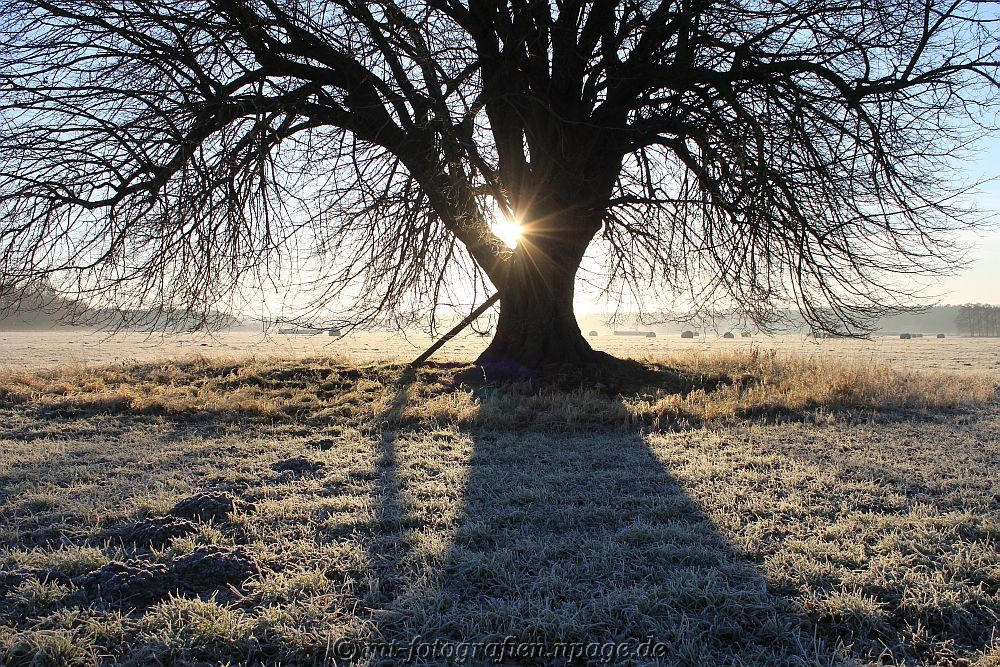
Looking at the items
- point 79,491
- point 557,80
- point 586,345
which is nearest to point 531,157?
point 557,80

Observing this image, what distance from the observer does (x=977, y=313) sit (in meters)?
67.6

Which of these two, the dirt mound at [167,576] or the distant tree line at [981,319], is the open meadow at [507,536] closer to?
the dirt mound at [167,576]

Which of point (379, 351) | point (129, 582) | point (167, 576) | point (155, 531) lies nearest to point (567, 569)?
point (167, 576)

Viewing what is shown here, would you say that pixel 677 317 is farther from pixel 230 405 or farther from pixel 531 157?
pixel 230 405

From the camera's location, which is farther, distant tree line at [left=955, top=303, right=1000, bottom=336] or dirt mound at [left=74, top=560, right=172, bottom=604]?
distant tree line at [left=955, top=303, right=1000, bottom=336]

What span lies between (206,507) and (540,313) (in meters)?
7.91

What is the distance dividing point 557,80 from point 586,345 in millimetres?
4898

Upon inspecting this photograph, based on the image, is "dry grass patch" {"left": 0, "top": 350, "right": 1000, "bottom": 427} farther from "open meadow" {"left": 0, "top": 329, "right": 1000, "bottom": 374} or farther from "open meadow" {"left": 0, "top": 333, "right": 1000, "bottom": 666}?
"open meadow" {"left": 0, "top": 329, "right": 1000, "bottom": 374}

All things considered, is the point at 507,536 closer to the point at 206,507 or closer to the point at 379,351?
the point at 206,507

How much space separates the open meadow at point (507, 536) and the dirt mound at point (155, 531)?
1cm

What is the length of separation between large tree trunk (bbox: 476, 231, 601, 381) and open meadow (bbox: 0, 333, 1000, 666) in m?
3.35

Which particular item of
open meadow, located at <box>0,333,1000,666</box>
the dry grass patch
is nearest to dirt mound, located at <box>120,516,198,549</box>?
open meadow, located at <box>0,333,1000,666</box>

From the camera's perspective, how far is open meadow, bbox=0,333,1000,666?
257cm

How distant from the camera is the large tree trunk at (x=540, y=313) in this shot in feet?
36.4
